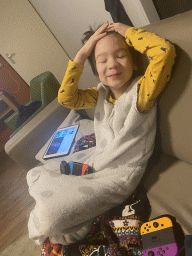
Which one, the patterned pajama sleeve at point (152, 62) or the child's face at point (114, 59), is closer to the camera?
the patterned pajama sleeve at point (152, 62)

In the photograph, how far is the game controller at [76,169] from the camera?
796 millimetres

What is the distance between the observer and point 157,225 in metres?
0.54

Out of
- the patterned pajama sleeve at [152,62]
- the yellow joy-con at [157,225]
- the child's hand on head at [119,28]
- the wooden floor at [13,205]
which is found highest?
the child's hand on head at [119,28]

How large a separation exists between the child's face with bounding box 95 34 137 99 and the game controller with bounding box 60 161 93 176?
409 millimetres

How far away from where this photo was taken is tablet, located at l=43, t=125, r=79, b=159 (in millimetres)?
1072

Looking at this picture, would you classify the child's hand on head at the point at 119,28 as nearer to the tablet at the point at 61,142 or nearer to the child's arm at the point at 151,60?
the child's arm at the point at 151,60

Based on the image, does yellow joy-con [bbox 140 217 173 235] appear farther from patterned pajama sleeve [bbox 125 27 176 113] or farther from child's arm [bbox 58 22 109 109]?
child's arm [bbox 58 22 109 109]

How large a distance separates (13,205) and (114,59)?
1.66m

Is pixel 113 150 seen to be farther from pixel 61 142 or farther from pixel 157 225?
pixel 61 142

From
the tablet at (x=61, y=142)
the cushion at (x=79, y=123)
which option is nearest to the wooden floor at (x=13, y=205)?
the cushion at (x=79, y=123)

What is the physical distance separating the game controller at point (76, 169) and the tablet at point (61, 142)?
8.4 inches

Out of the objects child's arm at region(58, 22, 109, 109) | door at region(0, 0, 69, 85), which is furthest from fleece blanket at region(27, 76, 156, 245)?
door at region(0, 0, 69, 85)

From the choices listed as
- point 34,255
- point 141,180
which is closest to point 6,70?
point 34,255

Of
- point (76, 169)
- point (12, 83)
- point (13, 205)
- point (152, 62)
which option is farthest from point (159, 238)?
point (12, 83)
